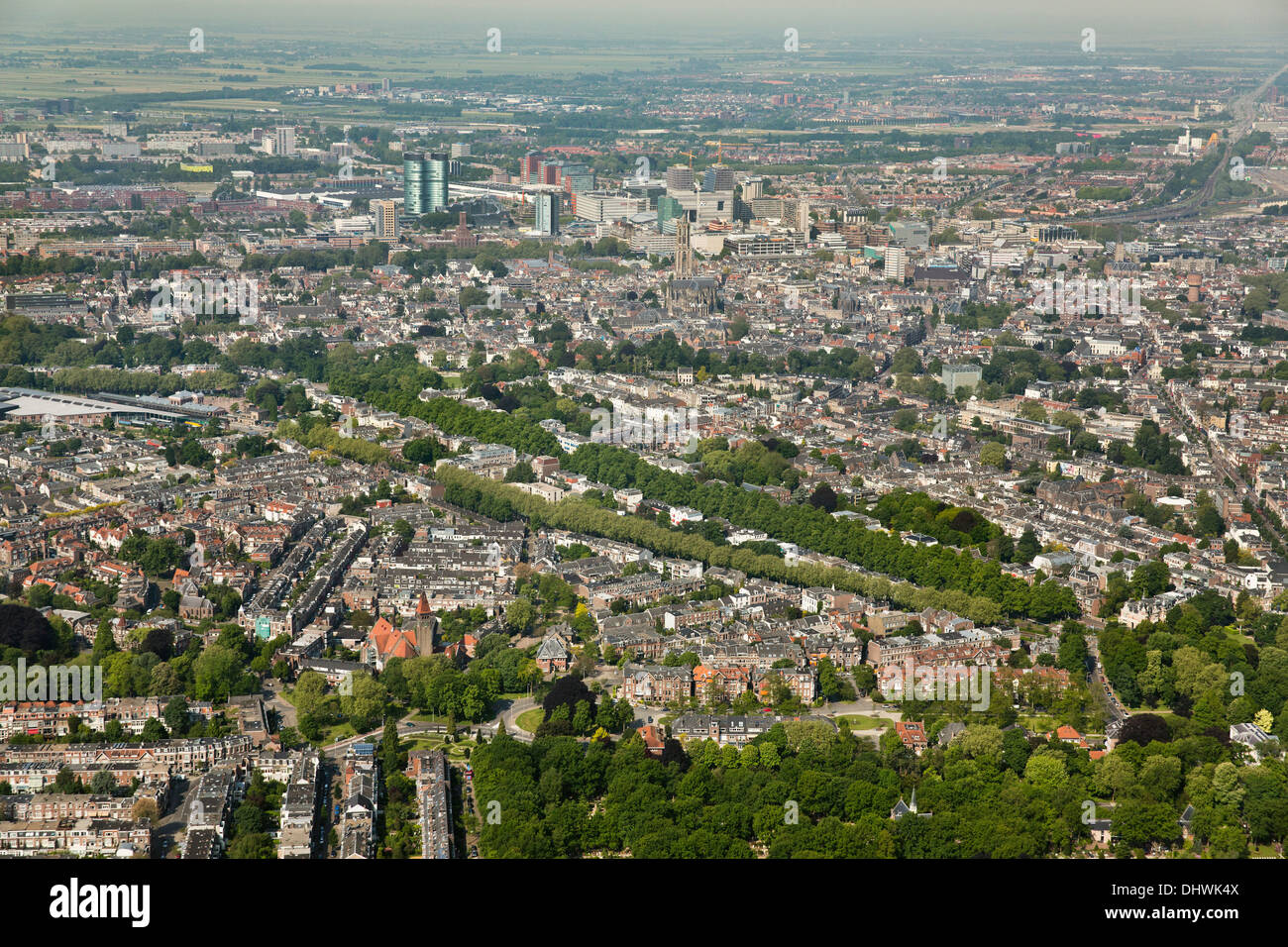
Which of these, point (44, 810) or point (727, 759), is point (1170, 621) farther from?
point (44, 810)

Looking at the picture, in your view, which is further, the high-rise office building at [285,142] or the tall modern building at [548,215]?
the high-rise office building at [285,142]

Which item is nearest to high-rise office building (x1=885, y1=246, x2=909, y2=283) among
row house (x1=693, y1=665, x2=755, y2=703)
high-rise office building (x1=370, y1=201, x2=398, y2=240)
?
high-rise office building (x1=370, y1=201, x2=398, y2=240)

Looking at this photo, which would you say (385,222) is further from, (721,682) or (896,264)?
(721,682)

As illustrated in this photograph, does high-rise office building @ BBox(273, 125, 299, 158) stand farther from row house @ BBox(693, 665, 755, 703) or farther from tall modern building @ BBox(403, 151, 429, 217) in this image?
row house @ BBox(693, 665, 755, 703)

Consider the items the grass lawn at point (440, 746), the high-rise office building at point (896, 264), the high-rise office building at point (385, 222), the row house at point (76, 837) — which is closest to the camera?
the row house at point (76, 837)

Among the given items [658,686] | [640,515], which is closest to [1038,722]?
[658,686]

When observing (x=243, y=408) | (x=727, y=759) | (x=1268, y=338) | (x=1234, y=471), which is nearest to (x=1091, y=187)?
(x=1268, y=338)

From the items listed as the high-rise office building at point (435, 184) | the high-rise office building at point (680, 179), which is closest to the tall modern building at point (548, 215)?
the high-rise office building at point (435, 184)

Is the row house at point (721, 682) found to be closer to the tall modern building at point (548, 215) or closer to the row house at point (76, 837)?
the row house at point (76, 837)
